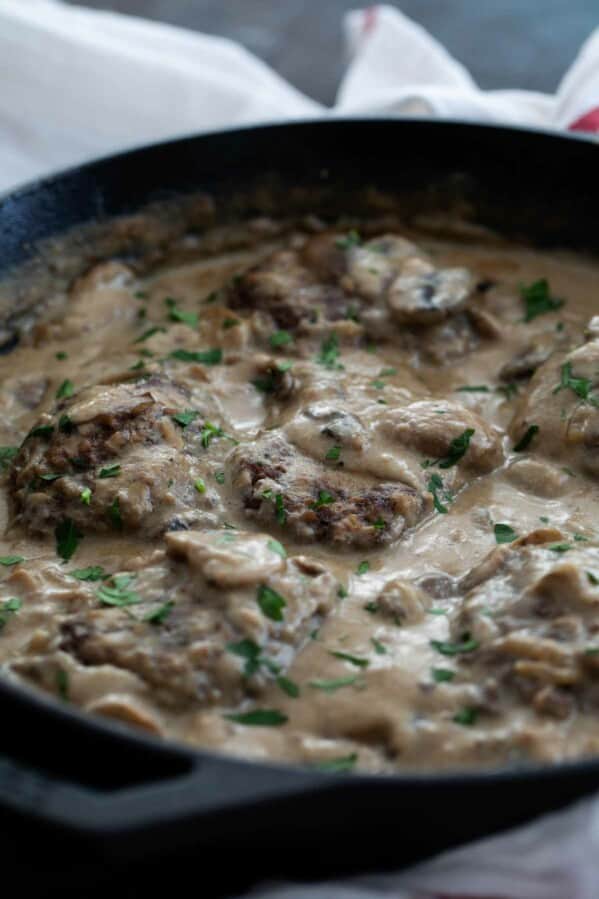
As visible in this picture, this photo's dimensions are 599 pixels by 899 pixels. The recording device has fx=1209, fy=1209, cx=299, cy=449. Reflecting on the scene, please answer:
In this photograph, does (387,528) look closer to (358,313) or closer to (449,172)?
(358,313)

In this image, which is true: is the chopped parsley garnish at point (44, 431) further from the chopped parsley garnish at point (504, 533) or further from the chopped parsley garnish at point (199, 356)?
the chopped parsley garnish at point (504, 533)

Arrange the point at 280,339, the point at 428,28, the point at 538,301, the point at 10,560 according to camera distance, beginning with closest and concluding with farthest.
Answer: the point at 10,560 → the point at 280,339 → the point at 538,301 → the point at 428,28

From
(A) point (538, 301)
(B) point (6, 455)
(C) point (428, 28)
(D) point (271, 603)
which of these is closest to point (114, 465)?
(B) point (6, 455)

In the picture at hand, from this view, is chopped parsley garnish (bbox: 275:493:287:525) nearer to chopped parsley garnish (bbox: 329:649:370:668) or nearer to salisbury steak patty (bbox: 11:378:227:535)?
salisbury steak patty (bbox: 11:378:227:535)

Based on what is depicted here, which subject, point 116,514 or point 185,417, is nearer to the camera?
point 116,514

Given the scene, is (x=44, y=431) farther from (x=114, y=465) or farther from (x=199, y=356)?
(x=199, y=356)

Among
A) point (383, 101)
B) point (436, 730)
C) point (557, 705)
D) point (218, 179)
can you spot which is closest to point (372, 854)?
point (436, 730)

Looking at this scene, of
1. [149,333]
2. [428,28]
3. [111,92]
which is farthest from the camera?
[428,28]

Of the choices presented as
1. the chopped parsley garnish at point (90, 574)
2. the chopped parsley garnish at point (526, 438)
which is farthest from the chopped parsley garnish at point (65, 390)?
the chopped parsley garnish at point (526, 438)
